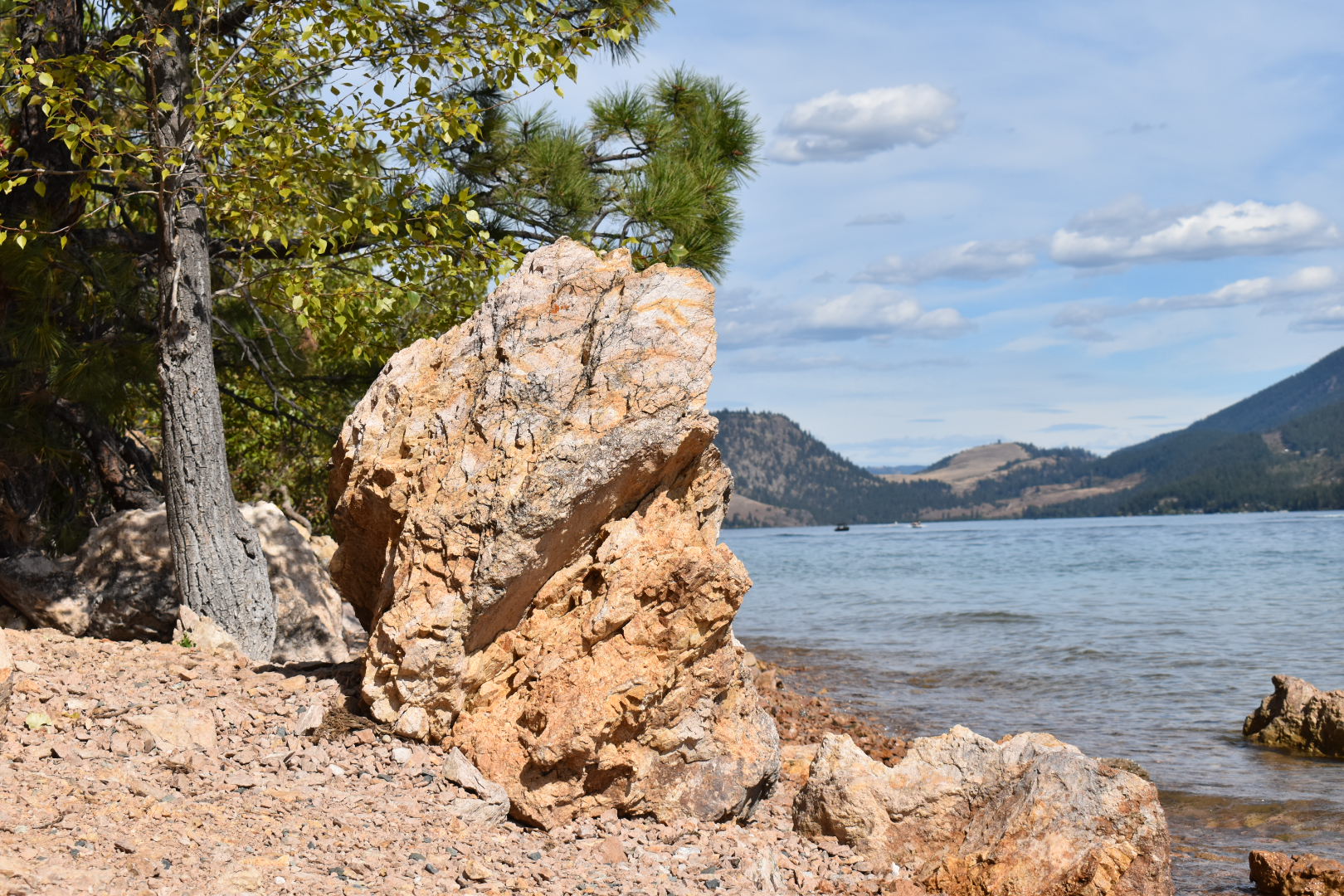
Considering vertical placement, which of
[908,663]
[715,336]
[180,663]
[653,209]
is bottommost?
[908,663]

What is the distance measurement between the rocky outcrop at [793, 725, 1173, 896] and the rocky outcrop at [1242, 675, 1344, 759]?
6331 millimetres

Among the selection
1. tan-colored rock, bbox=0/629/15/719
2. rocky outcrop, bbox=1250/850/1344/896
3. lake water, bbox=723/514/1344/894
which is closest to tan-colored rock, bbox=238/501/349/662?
tan-colored rock, bbox=0/629/15/719

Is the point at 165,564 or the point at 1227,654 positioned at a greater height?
the point at 165,564

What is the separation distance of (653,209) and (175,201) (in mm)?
4673

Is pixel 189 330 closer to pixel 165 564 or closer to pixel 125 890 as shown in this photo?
pixel 165 564

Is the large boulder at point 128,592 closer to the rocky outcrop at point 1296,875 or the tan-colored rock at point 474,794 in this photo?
the tan-colored rock at point 474,794

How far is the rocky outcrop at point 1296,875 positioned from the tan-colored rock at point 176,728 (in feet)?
21.6

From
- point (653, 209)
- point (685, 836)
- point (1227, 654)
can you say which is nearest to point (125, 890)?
point (685, 836)

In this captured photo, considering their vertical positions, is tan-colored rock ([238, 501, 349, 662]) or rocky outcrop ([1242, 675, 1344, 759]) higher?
tan-colored rock ([238, 501, 349, 662])

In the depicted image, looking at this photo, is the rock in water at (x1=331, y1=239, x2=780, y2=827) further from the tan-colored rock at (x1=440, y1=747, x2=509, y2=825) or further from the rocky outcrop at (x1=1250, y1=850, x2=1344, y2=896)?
the rocky outcrop at (x1=1250, y1=850, x2=1344, y2=896)

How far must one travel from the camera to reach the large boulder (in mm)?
Result: 9109

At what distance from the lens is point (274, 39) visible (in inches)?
371

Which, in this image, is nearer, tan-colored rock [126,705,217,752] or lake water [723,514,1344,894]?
tan-colored rock [126,705,217,752]

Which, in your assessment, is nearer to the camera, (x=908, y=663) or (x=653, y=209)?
(x=653, y=209)
